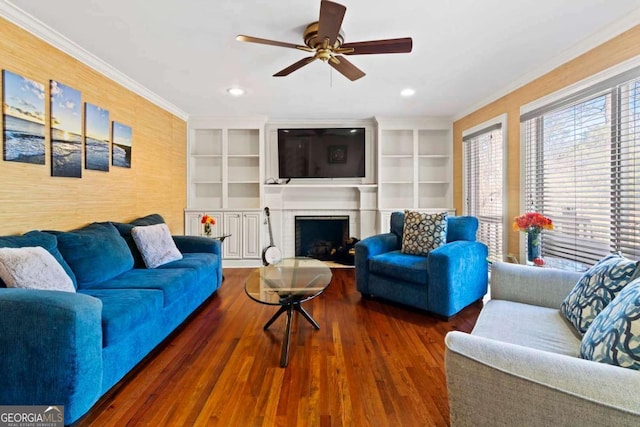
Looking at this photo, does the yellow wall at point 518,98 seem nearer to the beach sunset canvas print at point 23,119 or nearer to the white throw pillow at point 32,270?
the white throw pillow at point 32,270

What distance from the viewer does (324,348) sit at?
6.98 ft

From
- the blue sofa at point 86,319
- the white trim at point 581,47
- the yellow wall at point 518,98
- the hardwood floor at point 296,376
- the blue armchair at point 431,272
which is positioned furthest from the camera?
the blue armchair at point 431,272

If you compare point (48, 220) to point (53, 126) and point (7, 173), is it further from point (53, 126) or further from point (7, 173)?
point (53, 126)

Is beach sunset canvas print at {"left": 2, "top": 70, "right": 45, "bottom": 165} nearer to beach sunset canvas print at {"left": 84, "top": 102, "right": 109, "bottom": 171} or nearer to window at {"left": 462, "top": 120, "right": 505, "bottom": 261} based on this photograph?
beach sunset canvas print at {"left": 84, "top": 102, "right": 109, "bottom": 171}

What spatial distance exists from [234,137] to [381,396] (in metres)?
4.31

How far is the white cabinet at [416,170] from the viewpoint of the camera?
4695mm

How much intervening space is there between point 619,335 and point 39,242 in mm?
2981

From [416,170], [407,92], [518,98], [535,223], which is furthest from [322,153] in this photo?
[535,223]

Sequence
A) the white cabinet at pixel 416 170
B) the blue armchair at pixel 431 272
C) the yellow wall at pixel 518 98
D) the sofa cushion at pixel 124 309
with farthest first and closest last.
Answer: the white cabinet at pixel 416 170 → the blue armchair at pixel 431 272 → the yellow wall at pixel 518 98 → the sofa cushion at pixel 124 309

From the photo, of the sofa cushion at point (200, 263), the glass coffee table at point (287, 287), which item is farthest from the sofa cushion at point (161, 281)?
the glass coffee table at point (287, 287)

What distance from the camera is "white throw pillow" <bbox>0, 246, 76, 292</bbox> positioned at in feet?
5.18

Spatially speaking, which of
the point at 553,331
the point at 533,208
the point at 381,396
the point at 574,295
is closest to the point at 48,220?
the point at 381,396

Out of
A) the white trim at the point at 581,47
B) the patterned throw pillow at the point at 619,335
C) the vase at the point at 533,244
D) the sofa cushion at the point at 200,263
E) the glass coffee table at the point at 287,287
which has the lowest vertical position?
the glass coffee table at the point at 287,287

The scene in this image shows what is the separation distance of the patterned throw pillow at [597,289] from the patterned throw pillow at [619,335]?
0.26 meters
